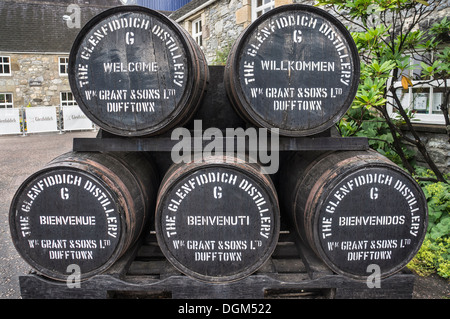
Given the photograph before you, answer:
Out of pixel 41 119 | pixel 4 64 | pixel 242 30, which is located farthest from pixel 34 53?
pixel 242 30

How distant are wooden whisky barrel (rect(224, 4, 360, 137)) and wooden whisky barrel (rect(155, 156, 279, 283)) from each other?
1.42 feet

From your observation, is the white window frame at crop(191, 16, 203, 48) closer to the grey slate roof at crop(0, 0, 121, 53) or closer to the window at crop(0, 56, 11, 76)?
the grey slate roof at crop(0, 0, 121, 53)

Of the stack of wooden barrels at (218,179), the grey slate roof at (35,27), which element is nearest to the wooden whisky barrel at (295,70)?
the stack of wooden barrels at (218,179)

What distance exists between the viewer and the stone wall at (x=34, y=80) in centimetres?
1970

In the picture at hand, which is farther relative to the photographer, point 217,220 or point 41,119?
point 41,119

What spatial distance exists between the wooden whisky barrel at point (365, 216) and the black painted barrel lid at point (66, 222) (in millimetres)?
1366

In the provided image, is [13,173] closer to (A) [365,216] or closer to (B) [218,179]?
(B) [218,179]

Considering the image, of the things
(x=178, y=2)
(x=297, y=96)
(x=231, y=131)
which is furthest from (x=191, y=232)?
(x=178, y=2)

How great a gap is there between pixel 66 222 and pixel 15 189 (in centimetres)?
479

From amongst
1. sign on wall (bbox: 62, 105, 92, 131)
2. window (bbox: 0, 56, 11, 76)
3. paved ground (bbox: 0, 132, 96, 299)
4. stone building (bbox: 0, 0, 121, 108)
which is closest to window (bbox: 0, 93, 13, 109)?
stone building (bbox: 0, 0, 121, 108)

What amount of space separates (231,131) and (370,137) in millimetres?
2293

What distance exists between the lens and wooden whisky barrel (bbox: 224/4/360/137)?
218 cm

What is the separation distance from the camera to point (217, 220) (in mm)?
2234
